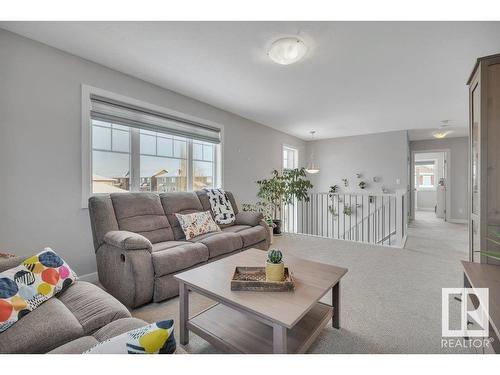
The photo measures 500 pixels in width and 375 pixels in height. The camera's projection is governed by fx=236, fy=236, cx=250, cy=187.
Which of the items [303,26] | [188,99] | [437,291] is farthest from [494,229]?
[188,99]

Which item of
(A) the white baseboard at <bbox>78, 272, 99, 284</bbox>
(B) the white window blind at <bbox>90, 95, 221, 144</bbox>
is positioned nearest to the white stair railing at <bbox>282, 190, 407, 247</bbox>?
(B) the white window blind at <bbox>90, 95, 221, 144</bbox>

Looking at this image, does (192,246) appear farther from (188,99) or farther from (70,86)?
(188,99)

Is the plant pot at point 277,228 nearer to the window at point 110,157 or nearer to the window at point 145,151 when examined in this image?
the window at point 145,151

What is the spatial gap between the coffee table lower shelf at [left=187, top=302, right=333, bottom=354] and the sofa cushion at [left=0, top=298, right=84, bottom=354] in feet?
2.14

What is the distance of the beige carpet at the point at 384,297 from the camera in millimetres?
1534

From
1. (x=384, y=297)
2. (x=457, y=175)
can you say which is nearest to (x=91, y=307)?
(x=384, y=297)

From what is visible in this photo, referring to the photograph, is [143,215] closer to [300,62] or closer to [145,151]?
[145,151]

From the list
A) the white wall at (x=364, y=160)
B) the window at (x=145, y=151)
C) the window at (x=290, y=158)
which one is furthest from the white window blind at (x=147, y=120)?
the white wall at (x=364, y=160)

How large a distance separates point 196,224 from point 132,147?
127 cm

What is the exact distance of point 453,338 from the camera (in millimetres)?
1590

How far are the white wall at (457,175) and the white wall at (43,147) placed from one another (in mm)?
8181

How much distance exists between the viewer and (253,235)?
3115mm
